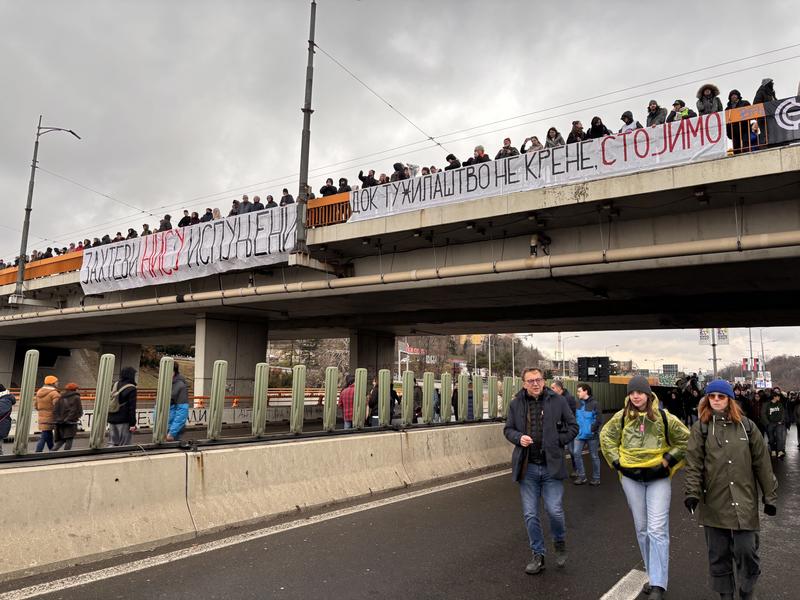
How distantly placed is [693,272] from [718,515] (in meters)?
10.9

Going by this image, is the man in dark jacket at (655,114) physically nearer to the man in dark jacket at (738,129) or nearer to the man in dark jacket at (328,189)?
the man in dark jacket at (738,129)

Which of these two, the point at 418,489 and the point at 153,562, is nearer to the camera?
the point at 153,562

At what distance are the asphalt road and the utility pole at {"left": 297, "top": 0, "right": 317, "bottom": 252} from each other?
965 cm

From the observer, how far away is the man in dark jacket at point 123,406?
27.8 ft

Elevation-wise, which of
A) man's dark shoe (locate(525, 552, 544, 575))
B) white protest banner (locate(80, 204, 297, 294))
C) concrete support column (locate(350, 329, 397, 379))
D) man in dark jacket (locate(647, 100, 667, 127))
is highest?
man in dark jacket (locate(647, 100, 667, 127))

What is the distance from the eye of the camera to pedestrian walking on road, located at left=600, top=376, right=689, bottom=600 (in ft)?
13.8

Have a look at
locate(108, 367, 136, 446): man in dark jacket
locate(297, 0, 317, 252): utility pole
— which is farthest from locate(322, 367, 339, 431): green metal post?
locate(297, 0, 317, 252): utility pole

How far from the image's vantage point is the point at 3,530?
4.41m

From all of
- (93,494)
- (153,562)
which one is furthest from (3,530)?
(153,562)

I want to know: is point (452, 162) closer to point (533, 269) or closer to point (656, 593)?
point (533, 269)

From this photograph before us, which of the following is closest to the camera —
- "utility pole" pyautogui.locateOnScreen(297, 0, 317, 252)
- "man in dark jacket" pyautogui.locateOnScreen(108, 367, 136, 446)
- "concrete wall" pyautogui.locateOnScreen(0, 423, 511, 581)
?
"concrete wall" pyautogui.locateOnScreen(0, 423, 511, 581)

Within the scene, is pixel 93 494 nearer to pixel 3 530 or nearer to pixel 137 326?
pixel 3 530

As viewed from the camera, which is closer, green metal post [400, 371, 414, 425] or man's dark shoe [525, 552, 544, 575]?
man's dark shoe [525, 552, 544, 575]

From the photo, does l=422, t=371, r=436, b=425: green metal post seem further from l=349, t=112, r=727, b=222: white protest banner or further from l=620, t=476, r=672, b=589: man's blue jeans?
l=620, t=476, r=672, b=589: man's blue jeans
